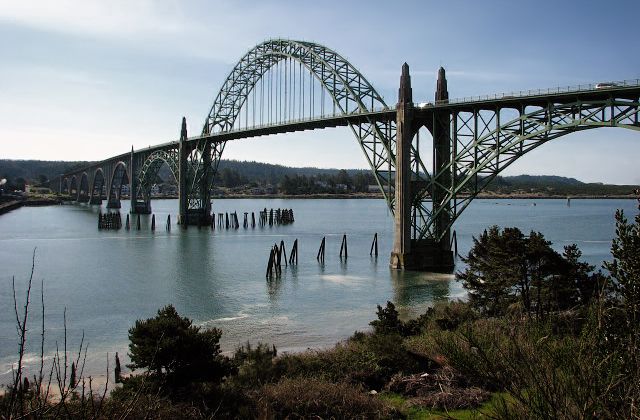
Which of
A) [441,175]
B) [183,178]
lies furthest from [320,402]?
[183,178]

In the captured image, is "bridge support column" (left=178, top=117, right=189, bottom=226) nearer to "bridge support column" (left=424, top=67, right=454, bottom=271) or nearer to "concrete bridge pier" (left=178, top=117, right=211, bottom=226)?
"concrete bridge pier" (left=178, top=117, right=211, bottom=226)

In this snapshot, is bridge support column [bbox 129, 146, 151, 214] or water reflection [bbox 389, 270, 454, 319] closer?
water reflection [bbox 389, 270, 454, 319]

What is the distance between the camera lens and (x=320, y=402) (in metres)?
11.0

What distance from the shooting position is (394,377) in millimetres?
13414

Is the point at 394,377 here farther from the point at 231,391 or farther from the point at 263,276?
the point at 263,276

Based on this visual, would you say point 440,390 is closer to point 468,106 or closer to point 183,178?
point 468,106

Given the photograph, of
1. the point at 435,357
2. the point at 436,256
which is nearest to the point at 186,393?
the point at 435,357

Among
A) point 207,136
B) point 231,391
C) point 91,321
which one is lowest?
point 91,321

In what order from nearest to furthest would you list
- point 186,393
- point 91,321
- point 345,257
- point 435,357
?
1. point 186,393
2. point 435,357
3. point 91,321
4. point 345,257

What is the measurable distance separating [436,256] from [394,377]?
85.5 ft

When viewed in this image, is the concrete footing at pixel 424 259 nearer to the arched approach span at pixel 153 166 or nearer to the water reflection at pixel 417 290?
the water reflection at pixel 417 290

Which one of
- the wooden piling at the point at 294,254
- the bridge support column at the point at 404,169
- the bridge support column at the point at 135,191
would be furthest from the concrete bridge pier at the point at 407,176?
the bridge support column at the point at 135,191

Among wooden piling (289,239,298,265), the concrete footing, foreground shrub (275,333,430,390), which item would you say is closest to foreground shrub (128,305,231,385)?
foreground shrub (275,333,430,390)

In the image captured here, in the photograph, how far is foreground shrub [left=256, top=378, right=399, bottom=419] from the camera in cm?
1070
